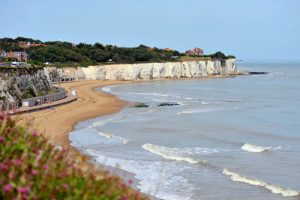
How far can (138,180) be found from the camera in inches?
664

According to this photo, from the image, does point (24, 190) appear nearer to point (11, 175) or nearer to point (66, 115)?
point (11, 175)

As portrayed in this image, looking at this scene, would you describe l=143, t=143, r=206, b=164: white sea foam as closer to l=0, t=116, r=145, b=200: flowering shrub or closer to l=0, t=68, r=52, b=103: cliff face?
l=0, t=116, r=145, b=200: flowering shrub

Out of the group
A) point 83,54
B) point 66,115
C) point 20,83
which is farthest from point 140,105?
point 83,54

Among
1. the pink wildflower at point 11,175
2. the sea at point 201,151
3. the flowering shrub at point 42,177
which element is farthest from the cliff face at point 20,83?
the pink wildflower at point 11,175

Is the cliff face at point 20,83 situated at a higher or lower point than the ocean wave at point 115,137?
higher

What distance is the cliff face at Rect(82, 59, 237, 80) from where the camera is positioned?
108m

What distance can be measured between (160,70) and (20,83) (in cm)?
8069

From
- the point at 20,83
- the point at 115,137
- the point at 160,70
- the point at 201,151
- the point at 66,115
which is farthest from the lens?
the point at 160,70

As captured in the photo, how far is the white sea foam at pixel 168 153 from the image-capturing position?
20.9m

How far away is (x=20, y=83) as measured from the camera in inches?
1693

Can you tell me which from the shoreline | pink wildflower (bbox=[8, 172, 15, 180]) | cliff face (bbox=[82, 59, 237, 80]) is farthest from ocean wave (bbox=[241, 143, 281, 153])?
cliff face (bbox=[82, 59, 237, 80])

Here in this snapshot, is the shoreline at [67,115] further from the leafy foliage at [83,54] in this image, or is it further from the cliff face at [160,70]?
the cliff face at [160,70]

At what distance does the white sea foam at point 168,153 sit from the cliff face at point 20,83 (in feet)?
50.8

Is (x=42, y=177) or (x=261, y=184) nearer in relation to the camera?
(x=42, y=177)
